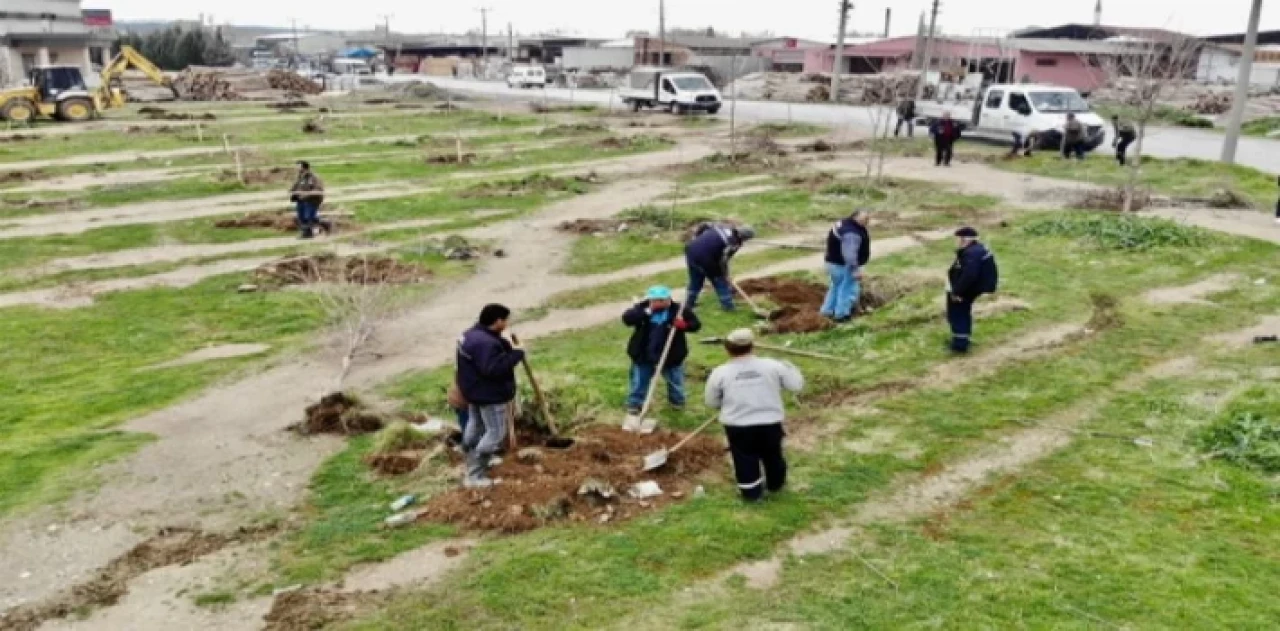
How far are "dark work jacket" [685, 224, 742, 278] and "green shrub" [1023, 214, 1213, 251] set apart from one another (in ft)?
24.7

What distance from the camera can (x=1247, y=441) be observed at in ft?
29.1

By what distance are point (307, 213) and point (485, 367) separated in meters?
12.6

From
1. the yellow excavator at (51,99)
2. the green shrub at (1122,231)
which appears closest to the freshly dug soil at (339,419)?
the green shrub at (1122,231)

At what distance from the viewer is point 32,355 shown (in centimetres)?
1265

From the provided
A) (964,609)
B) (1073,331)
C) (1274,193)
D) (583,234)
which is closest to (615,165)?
(583,234)

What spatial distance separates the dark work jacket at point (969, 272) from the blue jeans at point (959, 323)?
0.71ft

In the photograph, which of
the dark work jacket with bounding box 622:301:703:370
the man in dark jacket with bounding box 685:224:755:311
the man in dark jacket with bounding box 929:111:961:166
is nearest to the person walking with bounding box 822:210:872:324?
the man in dark jacket with bounding box 685:224:755:311

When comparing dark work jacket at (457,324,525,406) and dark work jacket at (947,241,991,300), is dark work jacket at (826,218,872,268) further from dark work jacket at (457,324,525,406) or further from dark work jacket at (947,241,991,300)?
dark work jacket at (457,324,525,406)

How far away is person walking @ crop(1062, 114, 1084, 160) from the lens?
91.9 feet

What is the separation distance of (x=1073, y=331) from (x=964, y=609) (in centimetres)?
717

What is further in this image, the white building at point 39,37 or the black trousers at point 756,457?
the white building at point 39,37

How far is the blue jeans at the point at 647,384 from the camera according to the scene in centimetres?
973

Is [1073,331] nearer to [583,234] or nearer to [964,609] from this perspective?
[964,609]

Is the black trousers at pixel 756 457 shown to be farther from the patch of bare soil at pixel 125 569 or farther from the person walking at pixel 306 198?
the person walking at pixel 306 198
